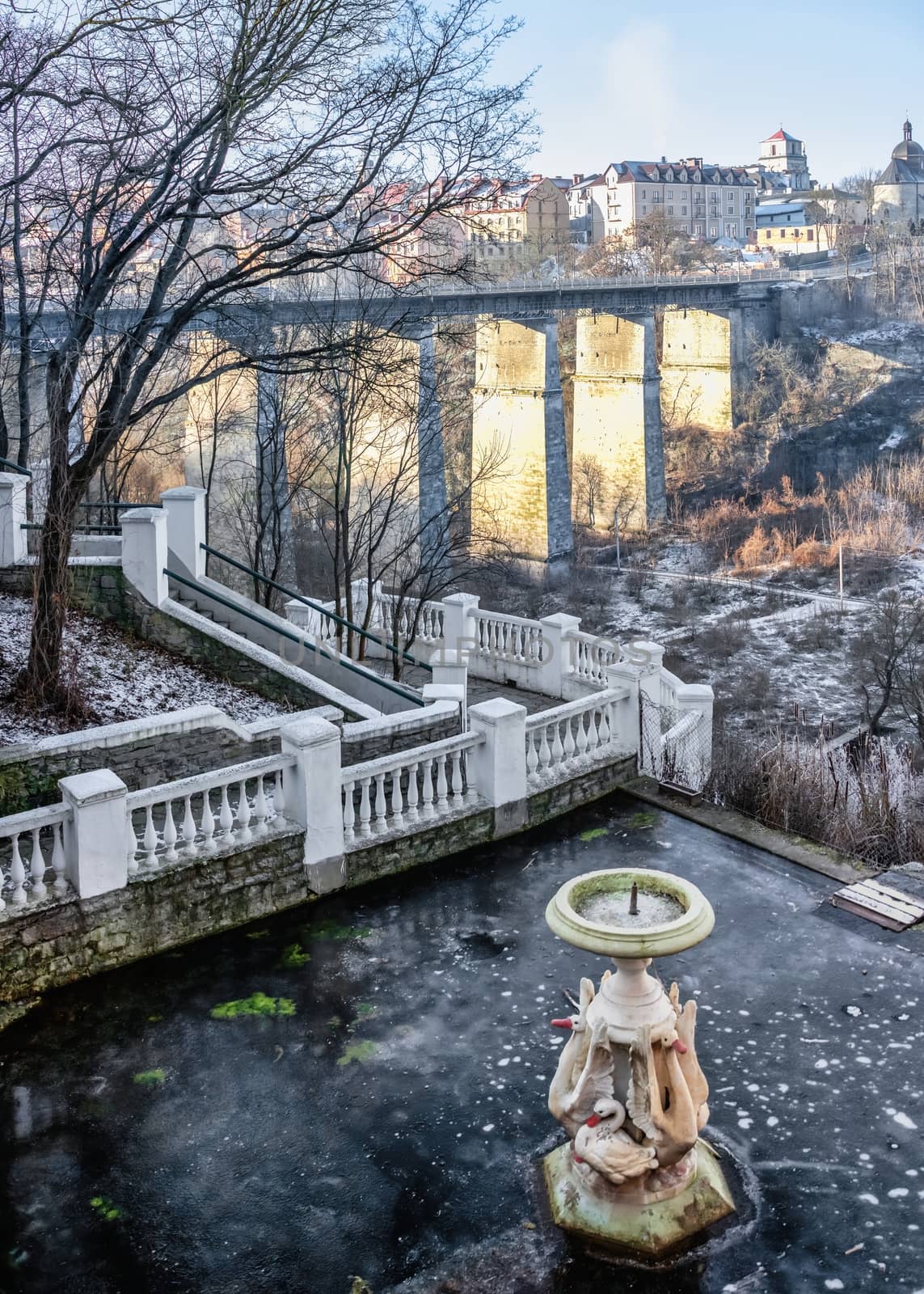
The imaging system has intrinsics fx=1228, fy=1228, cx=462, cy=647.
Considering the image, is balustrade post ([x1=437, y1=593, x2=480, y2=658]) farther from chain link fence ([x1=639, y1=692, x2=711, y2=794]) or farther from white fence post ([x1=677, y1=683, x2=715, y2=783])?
chain link fence ([x1=639, y1=692, x2=711, y2=794])

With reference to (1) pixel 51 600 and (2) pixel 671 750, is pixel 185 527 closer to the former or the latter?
(1) pixel 51 600

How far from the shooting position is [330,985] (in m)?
7.60

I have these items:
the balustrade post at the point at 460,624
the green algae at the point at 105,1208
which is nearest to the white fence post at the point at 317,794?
the green algae at the point at 105,1208

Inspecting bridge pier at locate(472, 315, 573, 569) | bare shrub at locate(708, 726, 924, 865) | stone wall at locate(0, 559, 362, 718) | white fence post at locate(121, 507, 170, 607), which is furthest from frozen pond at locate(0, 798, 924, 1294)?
bridge pier at locate(472, 315, 573, 569)

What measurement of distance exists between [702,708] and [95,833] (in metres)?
5.87

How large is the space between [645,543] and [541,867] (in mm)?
43651

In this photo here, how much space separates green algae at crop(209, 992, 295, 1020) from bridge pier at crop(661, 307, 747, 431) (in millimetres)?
57222

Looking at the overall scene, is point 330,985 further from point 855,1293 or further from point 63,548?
point 63,548

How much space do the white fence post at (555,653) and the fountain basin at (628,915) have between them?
7.63 m

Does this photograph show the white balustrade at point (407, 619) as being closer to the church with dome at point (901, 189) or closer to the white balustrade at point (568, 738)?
the white balustrade at point (568, 738)

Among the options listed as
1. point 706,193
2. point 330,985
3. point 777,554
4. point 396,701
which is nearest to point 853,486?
point 777,554

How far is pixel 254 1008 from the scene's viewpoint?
737cm

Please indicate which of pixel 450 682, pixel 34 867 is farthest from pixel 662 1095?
pixel 450 682

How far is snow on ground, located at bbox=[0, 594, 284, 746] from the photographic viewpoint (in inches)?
415
